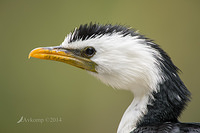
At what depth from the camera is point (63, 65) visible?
3371 mm

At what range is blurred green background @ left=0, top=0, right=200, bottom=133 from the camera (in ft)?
10.6

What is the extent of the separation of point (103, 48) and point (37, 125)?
7.35ft

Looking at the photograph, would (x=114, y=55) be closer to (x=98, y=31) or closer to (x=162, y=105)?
(x=98, y=31)

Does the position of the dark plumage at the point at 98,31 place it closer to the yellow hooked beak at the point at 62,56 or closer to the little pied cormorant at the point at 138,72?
the little pied cormorant at the point at 138,72

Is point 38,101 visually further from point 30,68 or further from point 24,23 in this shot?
point 24,23

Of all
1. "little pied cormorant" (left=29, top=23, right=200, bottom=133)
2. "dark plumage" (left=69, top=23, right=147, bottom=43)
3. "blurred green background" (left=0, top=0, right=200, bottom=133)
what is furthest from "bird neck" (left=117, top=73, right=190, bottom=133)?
"blurred green background" (left=0, top=0, right=200, bottom=133)

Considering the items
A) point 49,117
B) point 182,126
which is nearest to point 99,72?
point 182,126

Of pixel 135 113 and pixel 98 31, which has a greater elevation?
pixel 98 31

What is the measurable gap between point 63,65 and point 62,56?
74.0 inches

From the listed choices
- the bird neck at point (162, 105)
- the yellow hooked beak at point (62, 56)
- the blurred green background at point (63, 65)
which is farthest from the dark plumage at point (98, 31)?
the blurred green background at point (63, 65)

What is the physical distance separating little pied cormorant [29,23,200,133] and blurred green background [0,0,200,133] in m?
1.80

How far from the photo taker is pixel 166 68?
1.38 metres

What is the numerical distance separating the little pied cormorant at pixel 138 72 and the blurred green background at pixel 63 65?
71.0 inches

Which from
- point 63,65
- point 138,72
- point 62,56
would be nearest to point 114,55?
point 138,72
